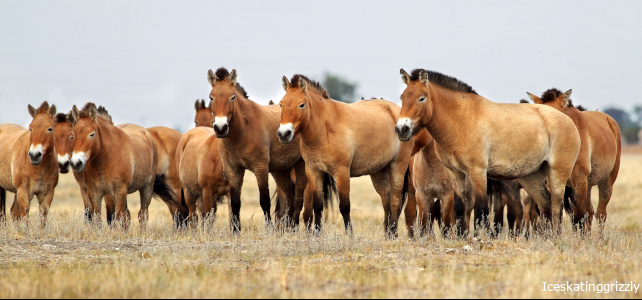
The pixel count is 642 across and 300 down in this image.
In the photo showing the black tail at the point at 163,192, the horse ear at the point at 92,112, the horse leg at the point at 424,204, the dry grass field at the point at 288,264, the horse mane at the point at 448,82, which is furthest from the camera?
the black tail at the point at 163,192

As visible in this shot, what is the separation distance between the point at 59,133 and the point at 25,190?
128cm

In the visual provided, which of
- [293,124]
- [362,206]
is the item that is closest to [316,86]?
[293,124]

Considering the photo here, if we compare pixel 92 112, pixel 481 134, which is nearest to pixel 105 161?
pixel 92 112

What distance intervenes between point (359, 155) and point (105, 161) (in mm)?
4230

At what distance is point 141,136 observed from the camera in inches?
527

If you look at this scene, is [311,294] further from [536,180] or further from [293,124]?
[536,180]

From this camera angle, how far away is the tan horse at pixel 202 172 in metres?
12.0

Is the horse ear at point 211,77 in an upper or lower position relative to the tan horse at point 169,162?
upper

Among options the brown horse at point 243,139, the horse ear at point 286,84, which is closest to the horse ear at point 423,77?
the horse ear at point 286,84

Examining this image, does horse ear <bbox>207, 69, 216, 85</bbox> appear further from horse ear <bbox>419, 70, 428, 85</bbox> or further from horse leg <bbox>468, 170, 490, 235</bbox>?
horse leg <bbox>468, 170, 490, 235</bbox>

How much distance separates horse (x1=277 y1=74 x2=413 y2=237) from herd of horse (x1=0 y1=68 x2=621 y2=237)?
20mm

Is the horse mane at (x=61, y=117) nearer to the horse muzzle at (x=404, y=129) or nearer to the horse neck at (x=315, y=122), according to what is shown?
the horse neck at (x=315, y=122)

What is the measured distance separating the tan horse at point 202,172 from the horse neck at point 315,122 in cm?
207

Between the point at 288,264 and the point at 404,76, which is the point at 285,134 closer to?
the point at 404,76
